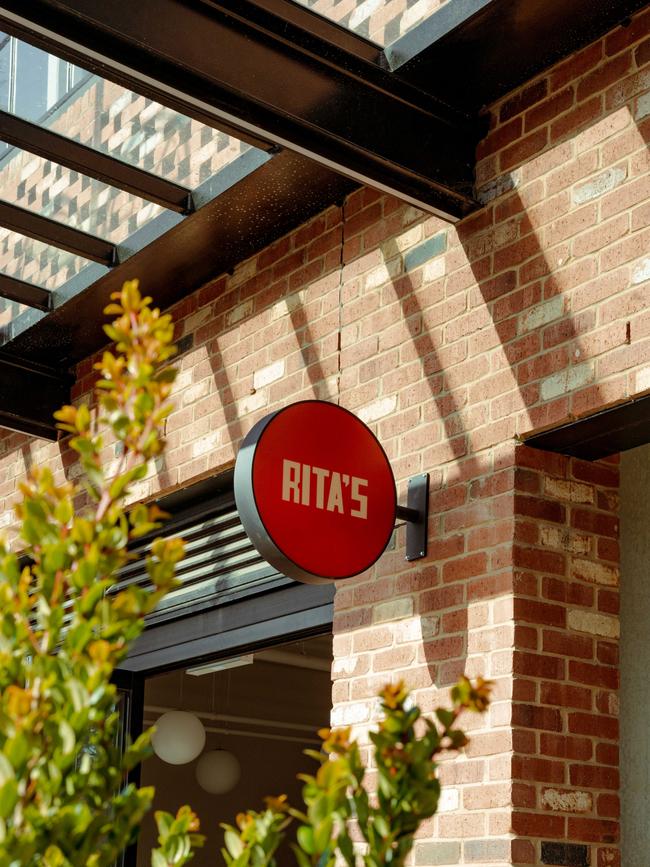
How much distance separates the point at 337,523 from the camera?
11.0ft

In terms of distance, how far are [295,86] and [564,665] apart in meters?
1.71

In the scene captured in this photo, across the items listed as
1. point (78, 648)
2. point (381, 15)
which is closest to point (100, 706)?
point (78, 648)

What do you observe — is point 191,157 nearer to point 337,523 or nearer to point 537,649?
point 337,523

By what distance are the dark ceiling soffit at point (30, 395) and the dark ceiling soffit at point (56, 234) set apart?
1007 millimetres

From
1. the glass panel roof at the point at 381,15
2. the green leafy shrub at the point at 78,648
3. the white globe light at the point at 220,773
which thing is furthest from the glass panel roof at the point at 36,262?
the white globe light at the point at 220,773

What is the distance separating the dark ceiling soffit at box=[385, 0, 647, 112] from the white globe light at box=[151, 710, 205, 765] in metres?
4.84

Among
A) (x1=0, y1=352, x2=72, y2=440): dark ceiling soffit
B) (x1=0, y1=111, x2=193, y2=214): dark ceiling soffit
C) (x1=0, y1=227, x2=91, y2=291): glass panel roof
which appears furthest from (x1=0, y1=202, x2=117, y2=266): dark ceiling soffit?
(x1=0, y1=352, x2=72, y2=440): dark ceiling soffit

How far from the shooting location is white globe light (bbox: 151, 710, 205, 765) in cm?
745

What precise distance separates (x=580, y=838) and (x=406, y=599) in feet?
2.68

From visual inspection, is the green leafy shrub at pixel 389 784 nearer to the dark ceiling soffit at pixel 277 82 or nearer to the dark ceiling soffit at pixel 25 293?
the dark ceiling soffit at pixel 277 82

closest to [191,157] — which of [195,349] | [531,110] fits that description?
[195,349]

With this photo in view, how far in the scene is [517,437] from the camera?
3.37 metres

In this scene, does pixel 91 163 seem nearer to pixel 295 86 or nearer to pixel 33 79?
pixel 33 79

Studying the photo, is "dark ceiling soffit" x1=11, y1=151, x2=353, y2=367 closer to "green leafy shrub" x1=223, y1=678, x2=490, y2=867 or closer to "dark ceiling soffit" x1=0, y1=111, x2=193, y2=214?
"dark ceiling soffit" x1=0, y1=111, x2=193, y2=214
